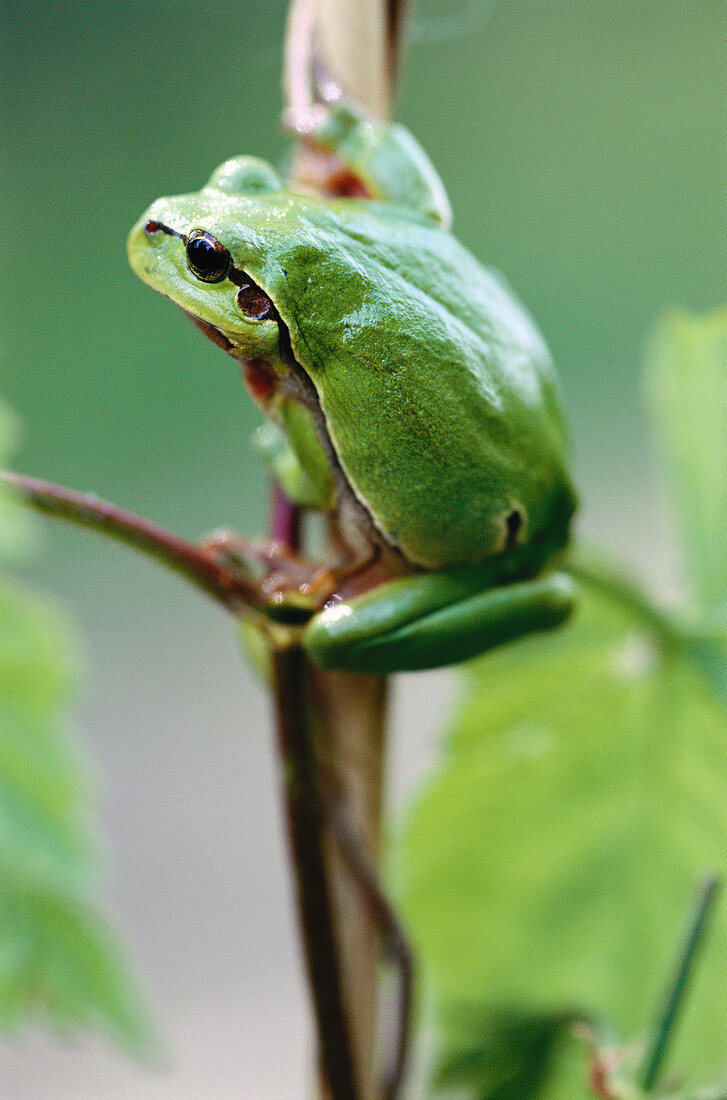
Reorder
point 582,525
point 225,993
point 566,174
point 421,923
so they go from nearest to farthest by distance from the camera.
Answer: point 421,923
point 225,993
point 582,525
point 566,174

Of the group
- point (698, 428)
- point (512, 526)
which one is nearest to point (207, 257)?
point (512, 526)

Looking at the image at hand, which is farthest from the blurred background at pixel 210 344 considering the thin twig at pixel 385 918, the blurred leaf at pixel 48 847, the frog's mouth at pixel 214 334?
the frog's mouth at pixel 214 334

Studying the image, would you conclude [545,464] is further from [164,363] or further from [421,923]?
[164,363]

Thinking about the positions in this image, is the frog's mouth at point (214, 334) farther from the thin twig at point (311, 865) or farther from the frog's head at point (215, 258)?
the thin twig at point (311, 865)

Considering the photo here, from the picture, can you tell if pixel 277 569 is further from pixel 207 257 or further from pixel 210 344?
pixel 210 344

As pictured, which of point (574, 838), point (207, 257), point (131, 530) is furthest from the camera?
point (574, 838)

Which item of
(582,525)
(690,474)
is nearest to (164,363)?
(582,525)
